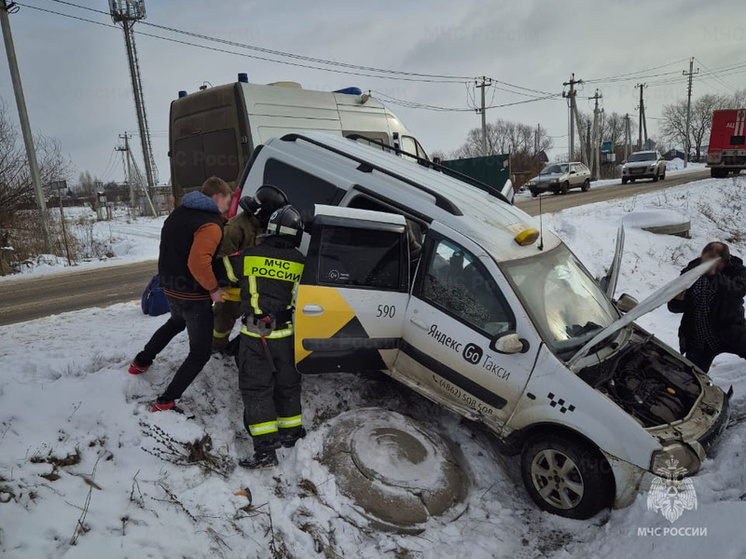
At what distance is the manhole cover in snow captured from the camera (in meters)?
3.22

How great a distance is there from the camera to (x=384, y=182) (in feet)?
13.5

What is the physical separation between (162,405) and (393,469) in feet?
5.98

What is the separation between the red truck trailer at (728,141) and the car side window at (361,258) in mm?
25535

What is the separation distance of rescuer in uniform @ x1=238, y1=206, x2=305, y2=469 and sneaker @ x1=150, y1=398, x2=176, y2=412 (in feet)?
1.87

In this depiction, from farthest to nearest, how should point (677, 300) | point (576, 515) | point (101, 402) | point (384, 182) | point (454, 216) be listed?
point (677, 300)
point (384, 182)
point (454, 216)
point (101, 402)
point (576, 515)

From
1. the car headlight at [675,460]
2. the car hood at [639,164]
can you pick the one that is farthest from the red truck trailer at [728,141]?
the car headlight at [675,460]

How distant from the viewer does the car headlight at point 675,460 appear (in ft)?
9.61

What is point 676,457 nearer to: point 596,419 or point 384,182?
point 596,419

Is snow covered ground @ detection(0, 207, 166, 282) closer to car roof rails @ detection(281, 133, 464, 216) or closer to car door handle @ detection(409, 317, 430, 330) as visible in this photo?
car roof rails @ detection(281, 133, 464, 216)

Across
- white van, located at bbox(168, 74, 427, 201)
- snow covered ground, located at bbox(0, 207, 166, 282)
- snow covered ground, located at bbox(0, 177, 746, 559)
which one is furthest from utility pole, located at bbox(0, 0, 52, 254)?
snow covered ground, located at bbox(0, 177, 746, 559)

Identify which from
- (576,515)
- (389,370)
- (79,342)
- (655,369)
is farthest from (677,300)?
(79,342)

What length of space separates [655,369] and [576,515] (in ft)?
4.60

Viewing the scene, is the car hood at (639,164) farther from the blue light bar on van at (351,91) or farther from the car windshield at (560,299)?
the car windshield at (560,299)

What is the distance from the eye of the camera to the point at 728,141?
22.5m
